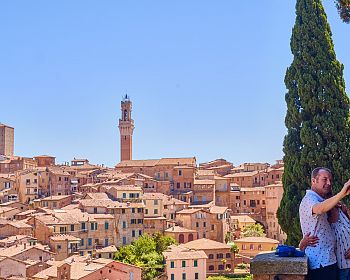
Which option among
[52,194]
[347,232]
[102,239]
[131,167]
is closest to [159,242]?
[102,239]

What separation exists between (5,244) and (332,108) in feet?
122

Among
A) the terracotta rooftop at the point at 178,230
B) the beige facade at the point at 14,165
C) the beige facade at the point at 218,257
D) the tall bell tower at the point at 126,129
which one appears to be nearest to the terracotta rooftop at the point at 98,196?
the terracotta rooftop at the point at 178,230

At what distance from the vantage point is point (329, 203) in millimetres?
4664

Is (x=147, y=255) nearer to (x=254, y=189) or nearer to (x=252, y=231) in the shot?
(x=252, y=231)

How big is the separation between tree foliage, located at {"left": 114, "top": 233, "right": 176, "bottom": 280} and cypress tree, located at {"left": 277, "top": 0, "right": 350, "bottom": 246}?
98.9 ft

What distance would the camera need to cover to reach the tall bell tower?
108062 millimetres

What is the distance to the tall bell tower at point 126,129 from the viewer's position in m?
108

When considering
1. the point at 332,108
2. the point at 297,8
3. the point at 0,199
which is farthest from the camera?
the point at 0,199

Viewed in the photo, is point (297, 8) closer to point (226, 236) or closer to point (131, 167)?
point (226, 236)

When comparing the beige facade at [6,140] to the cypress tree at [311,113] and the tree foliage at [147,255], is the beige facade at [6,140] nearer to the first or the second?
the tree foliage at [147,255]

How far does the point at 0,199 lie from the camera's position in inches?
2670

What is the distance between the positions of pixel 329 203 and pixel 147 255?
4313 cm

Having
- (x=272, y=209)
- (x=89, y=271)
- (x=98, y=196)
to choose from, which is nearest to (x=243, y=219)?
(x=272, y=209)

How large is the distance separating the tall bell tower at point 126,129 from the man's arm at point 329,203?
103 metres
